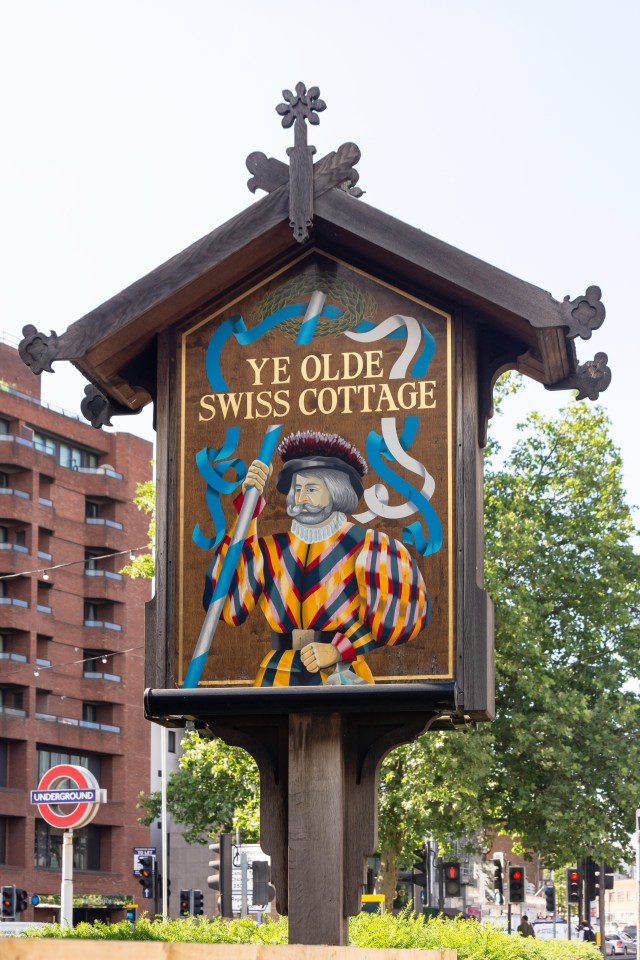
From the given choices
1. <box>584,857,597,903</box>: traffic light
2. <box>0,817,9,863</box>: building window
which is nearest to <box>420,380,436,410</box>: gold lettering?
<box>584,857,597,903</box>: traffic light

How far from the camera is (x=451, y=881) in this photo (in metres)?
37.5

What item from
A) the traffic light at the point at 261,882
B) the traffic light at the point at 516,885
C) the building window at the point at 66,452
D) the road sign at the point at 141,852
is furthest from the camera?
the building window at the point at 66,452

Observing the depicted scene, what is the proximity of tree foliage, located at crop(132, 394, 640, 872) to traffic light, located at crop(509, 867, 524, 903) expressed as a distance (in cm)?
344

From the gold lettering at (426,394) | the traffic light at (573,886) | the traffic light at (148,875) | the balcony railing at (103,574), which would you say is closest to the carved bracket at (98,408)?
the gold lettering at (426,394)

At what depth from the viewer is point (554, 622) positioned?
1382 inches

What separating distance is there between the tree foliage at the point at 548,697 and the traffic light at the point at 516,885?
344cm

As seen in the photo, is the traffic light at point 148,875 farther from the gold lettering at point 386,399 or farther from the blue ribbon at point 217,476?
the gold lettering at point 386,399

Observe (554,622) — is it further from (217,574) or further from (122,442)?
(122,442)

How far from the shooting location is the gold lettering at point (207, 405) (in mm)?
10531

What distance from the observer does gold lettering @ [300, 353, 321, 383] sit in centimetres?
1042

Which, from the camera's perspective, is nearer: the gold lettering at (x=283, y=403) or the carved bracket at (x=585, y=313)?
the carved bracket at (x=585, y=313)

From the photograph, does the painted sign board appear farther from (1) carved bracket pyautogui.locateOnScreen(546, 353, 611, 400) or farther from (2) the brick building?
(2) the brick building

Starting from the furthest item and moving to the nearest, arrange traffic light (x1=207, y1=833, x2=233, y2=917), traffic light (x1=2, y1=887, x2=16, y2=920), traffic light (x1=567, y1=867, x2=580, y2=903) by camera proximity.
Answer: traffic light (x1=2, y1=887, x2=16, y2=920)
traffic light (x1=567, y1=867, x2=580, y2=903)
traffic light (x1=207, y1=833, x2=233, y2=917)

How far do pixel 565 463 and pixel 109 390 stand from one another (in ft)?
85.8
